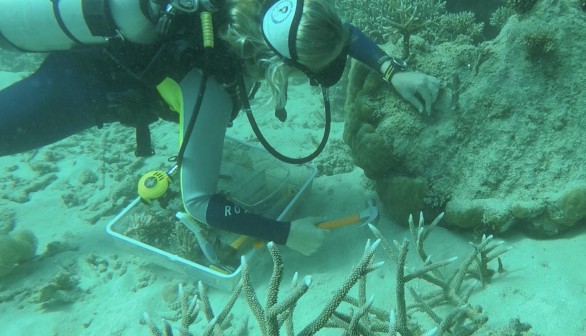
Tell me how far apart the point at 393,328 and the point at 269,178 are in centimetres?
239

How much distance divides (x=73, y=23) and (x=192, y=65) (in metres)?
0.93

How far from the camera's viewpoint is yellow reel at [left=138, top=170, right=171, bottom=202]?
312 centimetres

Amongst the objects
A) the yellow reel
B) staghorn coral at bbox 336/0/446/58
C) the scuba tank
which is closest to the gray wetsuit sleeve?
the yellow reel

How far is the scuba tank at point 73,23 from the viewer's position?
2.70 metres

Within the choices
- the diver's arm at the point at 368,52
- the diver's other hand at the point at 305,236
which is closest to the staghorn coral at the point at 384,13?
the diver's arm at the point at 368,52

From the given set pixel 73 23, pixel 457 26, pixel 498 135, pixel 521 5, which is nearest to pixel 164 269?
pixel 73 23

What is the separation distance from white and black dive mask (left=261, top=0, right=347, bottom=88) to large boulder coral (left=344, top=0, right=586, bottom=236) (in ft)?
2.92

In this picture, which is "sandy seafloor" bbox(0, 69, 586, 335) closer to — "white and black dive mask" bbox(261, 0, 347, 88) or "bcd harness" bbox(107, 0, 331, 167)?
"bcd harness" bbox(107, 0, 331, 167)

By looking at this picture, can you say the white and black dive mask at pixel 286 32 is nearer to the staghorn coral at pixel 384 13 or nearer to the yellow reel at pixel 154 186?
the yellow reel at pixel 154 186

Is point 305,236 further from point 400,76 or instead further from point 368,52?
point 368,52

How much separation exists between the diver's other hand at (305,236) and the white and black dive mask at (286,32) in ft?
3.80

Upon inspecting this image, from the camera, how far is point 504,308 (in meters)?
2.54

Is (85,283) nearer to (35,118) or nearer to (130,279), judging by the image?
(130,279)

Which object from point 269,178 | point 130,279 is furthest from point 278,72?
point 130,279
